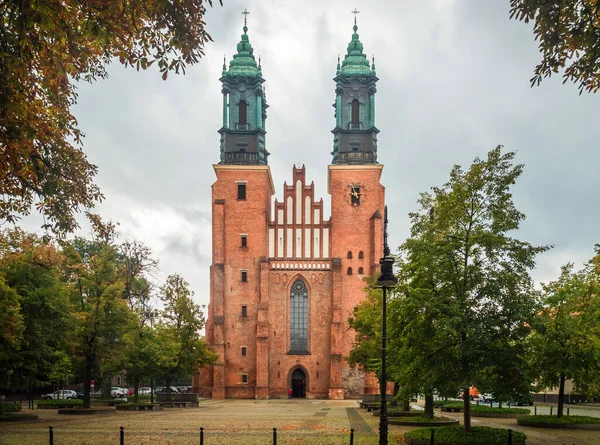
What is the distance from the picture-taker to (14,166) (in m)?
9.95

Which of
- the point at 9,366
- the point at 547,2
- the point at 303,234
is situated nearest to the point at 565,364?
the point at 547,2

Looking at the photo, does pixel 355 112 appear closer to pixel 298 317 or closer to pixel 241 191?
pixel 241 191

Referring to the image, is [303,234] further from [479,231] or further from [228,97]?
[479,231]

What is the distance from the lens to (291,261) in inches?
2248

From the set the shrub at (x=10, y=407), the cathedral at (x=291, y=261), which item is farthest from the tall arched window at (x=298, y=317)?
the shrub at (x=10, y=407)

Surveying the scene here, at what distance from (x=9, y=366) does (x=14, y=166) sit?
17432 mm

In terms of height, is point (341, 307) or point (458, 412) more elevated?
point (341, 307)

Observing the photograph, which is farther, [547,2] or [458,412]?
[458,412]

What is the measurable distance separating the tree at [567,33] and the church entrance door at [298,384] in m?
49.1

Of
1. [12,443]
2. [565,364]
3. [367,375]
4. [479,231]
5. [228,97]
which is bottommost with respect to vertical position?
[367,375]

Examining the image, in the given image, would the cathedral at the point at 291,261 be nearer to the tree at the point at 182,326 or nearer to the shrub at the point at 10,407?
the tree at the point at 182,326

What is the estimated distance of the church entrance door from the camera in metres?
55.8

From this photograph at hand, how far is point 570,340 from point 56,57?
20.2 m

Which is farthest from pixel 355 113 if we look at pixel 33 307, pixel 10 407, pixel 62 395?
pixel 10 407
